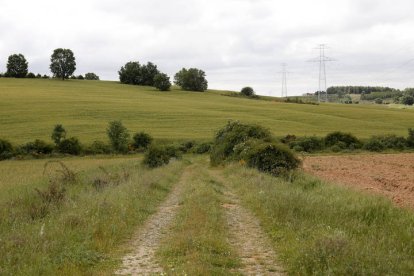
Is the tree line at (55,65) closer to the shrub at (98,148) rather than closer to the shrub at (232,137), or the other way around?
the shrub at (98,148)

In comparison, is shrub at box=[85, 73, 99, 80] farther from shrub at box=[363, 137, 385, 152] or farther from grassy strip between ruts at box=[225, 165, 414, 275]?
grassy strip between ruts at box=[225, 165, 414, 275]

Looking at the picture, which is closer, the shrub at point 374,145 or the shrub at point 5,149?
the shrub at point 5,149

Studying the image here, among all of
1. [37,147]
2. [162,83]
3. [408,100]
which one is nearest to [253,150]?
[37,147]

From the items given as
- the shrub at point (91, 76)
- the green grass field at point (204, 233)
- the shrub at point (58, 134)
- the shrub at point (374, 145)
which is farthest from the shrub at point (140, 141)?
the shrub at point (91, 76)

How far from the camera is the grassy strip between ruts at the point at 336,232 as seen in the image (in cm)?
811

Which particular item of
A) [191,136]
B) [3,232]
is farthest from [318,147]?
[3,232]

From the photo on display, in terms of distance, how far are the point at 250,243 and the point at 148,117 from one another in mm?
66371

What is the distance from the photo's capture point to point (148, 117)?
76.1 metres

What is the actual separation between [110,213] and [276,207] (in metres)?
4.56

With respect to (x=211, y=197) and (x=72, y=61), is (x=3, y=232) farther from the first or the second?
(x=72, y=61)

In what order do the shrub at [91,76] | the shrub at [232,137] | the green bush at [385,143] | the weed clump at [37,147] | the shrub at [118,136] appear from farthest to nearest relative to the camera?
the shrub at [91,76] → the green bush at [385,143] → the weed clump at [37,147] → the shrub at [118,136] → the shrub at [232,137]

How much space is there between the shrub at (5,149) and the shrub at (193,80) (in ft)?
292

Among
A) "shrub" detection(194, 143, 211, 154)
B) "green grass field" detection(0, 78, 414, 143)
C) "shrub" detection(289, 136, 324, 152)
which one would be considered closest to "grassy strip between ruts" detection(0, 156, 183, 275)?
"shrub" detection(194, 143, 211, 154)

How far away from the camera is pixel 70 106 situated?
8206cm
